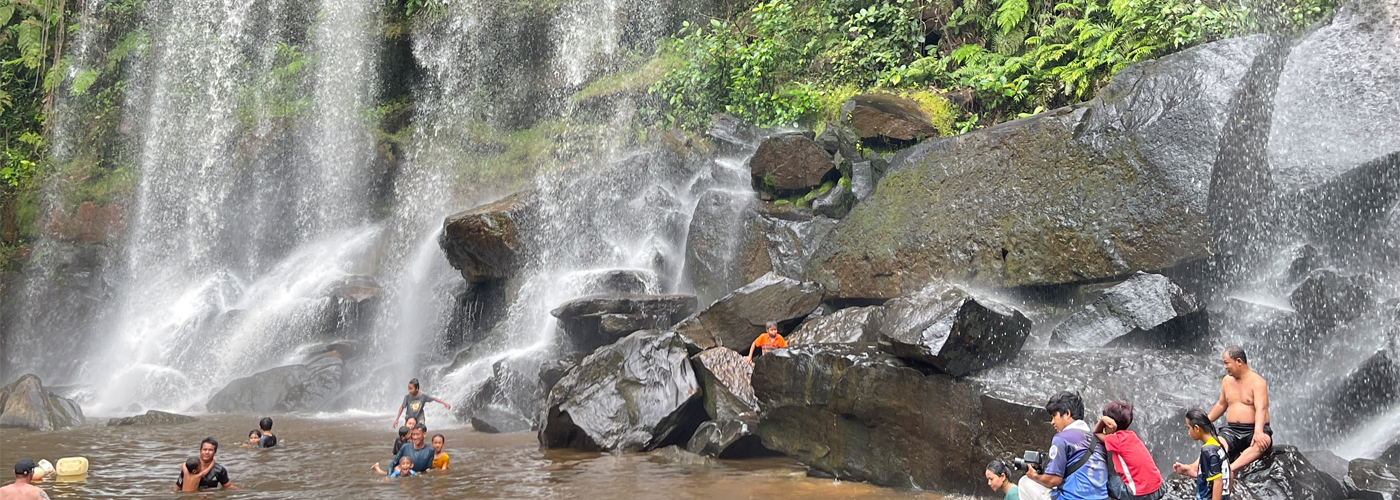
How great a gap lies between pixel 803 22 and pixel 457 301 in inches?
348

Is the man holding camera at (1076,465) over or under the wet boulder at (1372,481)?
over

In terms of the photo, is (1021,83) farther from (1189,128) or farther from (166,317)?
(166,317)

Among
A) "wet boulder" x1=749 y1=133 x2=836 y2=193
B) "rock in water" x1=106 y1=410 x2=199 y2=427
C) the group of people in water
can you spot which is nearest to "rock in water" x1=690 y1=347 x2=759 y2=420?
"wet boulder" x1=749 y1=133 x2=836 y2=193

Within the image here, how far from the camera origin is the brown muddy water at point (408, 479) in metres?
8.31

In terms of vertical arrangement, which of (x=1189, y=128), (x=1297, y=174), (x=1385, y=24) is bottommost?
(x=1297, y=174)

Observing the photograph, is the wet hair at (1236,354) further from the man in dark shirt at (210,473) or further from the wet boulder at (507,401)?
the man in dark shirt at (210,473)

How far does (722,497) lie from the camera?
25.9 feet

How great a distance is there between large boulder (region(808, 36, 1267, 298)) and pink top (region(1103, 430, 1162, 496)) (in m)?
5.13

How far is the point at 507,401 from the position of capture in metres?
13.7

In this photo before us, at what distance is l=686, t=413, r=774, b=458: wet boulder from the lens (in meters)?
9.81

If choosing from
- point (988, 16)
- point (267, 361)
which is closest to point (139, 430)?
point (267, 361)

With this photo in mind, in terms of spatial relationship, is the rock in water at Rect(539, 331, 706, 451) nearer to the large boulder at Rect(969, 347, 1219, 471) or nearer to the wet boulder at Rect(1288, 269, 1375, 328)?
the large boulder at Rect(969, 347, 1219, 471)

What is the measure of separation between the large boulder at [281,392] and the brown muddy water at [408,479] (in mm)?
3110

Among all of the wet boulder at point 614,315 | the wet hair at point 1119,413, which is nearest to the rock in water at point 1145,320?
the wet hair at point 1119,413
